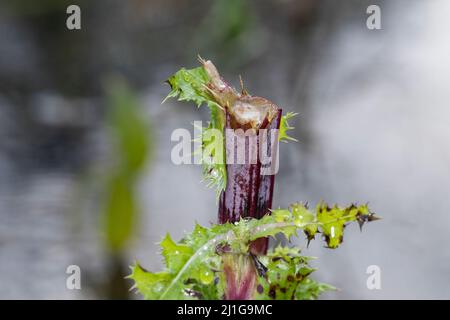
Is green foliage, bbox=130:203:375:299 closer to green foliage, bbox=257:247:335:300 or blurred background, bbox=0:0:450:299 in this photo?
green foliage, bbox=257:247:335:300

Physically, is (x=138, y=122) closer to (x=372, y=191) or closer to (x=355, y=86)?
(x=372, y=191)

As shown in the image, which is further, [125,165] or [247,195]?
[125,165]

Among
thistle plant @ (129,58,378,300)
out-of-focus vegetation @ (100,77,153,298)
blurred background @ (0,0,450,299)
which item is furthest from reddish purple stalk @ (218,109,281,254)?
blurred background @ (0,0,450,299)

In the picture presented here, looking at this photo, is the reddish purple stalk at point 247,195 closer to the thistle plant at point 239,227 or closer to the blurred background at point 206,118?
the thistle plant at point 239,227

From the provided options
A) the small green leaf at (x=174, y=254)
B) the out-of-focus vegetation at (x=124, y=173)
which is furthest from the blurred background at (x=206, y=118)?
the small green leaf at (x=174, y=254)

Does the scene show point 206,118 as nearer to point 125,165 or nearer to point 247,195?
point 125,165

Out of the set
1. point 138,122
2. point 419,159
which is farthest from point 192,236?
point 419,159

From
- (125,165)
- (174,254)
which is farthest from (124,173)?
(174,254)
